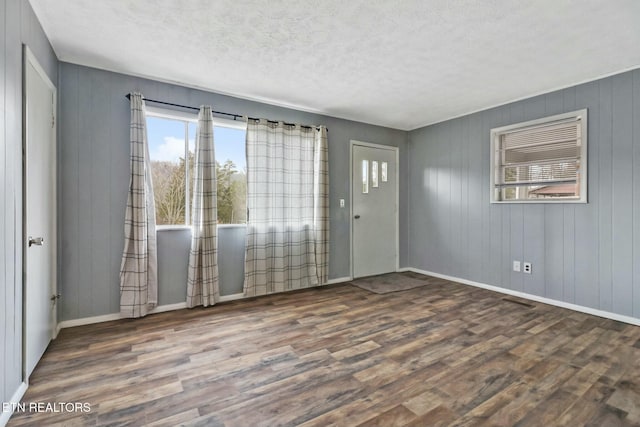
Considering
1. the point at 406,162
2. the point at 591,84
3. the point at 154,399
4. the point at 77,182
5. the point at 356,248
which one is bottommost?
the point at 154,399

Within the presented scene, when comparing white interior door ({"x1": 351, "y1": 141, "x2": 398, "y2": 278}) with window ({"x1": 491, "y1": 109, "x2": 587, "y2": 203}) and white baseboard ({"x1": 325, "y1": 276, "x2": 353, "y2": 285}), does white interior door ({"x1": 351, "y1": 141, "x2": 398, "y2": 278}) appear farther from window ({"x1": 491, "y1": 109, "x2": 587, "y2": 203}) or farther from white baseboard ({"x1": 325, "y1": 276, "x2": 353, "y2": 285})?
window ({"x1": 491, "y1": 109, "x2": 587, "y2": 203})

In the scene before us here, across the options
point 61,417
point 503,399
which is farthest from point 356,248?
point 61,417

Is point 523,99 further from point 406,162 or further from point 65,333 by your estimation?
point 65,333

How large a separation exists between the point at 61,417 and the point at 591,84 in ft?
17.2

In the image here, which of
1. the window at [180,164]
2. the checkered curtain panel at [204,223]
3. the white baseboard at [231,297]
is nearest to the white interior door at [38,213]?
the window at [180,164]

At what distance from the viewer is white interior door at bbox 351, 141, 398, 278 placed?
4781 mm

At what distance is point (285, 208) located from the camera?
4.02 metres

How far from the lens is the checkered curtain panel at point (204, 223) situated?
3311 millimetres

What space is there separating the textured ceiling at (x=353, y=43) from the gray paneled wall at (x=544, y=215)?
40 cm

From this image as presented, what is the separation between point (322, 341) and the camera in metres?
2.55

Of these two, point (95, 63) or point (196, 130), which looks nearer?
point (95, 63)

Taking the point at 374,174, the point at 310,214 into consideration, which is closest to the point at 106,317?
the point at 310,214

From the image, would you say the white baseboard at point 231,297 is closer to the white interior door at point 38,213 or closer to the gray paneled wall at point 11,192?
the white interior door at point 38,213

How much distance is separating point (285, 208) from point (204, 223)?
109cm
